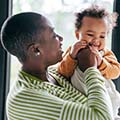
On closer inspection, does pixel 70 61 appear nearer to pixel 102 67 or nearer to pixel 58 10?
pixel 102 67

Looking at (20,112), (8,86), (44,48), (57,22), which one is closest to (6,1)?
(57,22)

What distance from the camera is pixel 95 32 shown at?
136 cm

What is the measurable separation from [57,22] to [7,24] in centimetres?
64

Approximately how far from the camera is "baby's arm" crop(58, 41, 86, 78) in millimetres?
1324

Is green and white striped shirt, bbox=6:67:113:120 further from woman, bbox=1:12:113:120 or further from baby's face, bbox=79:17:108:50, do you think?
baby's face, bbox=79:17:108:50

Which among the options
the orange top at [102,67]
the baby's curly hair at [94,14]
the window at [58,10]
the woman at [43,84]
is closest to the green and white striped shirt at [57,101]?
the woman at [43,84]

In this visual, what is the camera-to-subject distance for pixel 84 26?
4.57ft

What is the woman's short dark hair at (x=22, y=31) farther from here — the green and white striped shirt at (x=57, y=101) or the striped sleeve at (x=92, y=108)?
the striped sleeve at (x=92, y=108)

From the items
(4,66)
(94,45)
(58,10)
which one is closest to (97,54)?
(94,45)

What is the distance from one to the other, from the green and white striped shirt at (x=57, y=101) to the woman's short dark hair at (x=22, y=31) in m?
0.10

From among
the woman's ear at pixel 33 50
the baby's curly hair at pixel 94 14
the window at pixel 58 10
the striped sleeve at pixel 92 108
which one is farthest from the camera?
the window at pixel 58 10

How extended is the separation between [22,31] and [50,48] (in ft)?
0.40

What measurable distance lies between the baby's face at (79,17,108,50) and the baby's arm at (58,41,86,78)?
1.7 inches

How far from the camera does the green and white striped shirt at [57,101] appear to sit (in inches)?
45.8
